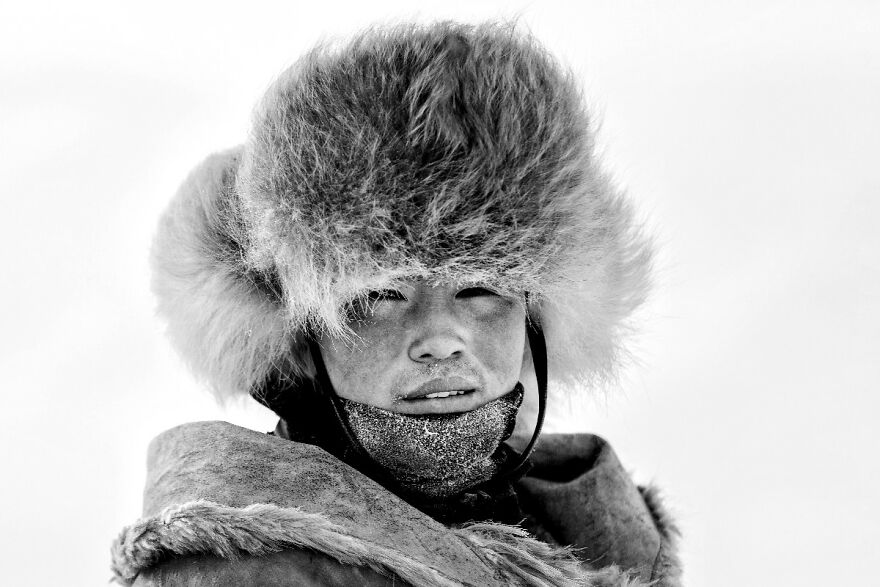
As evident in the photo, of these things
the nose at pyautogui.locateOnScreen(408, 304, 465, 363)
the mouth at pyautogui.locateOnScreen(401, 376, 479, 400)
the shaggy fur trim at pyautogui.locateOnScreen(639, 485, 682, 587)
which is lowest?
the shaggy fur trim at pyautogui.locateOnScreen(639, 485, 682, 587)

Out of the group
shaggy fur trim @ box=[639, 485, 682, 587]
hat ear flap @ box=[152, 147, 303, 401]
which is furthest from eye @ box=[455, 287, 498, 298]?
shaggy fur trim @ box=[639, 485, 682, 587]

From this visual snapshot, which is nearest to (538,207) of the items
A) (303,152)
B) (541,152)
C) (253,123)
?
(541,152)

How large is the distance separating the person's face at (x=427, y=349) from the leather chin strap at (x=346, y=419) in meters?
0.03

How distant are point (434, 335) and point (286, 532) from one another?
0.34 meters

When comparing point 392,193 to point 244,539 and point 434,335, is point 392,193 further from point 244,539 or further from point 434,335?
point 244,539

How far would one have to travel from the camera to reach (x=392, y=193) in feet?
3.81

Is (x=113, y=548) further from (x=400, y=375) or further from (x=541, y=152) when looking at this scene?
(x=541, y=152)

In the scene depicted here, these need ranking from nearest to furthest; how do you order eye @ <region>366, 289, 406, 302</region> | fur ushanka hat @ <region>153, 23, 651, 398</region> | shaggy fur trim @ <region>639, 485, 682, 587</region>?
fur ushanka hat @ <region>153, 23, 651, 398</region> < eye @ <region>366, 289, 406, 302</region> < shaggy fur trim @ <region>639, 485, 682, 587</region>

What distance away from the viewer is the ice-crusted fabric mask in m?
1.32

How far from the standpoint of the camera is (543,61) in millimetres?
1305

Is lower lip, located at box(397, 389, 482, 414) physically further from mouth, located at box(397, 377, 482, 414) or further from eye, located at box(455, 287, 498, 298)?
eye, located at box(455, 287, 498, 298)

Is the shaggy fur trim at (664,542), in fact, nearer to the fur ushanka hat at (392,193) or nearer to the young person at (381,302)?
the young person at (381,302)

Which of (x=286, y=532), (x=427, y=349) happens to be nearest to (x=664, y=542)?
(x=427, y=349)

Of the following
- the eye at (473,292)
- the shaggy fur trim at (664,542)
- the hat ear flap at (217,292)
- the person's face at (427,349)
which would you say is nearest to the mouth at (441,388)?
the person's face at (427,349)
